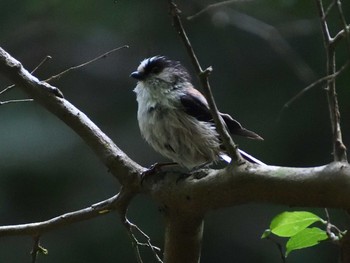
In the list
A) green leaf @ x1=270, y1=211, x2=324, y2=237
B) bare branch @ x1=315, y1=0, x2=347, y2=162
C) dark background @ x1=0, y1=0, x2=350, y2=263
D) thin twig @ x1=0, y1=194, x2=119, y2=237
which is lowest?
dark background @ x1=0, y1=0, x2=350, y2=263

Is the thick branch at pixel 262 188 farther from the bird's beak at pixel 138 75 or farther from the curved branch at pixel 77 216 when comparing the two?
the bird's beak at pixel 138 75

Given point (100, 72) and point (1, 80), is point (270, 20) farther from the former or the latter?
point (1, 80)

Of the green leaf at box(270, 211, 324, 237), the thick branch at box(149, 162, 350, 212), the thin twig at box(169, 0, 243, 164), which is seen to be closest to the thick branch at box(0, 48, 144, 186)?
the thick branch at box(149, 162, 350, 212)

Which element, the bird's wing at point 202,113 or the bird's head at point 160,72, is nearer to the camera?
the bird's wing at point 202,113

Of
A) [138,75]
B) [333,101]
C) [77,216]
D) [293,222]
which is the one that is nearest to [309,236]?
[293,222]

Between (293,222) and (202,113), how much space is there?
1.12 meters

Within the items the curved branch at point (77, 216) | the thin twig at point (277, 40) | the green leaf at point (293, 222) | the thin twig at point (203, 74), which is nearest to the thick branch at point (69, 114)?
the curved branch at point (77, 216)

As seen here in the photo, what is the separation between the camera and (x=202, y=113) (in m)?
3.16

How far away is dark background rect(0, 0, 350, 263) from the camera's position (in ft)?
17.7

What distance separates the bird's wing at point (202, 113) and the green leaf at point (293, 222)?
1.01m

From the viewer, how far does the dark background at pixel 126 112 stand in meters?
5.39

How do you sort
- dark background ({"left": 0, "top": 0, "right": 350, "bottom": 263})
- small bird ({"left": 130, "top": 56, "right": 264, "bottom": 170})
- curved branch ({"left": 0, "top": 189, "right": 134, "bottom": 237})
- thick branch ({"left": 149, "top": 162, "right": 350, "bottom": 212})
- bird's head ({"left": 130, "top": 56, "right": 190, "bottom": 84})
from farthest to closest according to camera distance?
dark background ({"left": 0, "top": 0, "right": 350, "bottom": 263}), bird's head ({"left": 130, "top": 56, "right": 190, "bottom": 84}), small bird ({"left": 130, "top": 56, "right": 264, "bottom": 170}), curved branch ({"left": 0, "top": 189, "right": 134, "bottom": 237}), thick branch ({"left": 149, "top": 162, "right": 350, "bottom": 212})

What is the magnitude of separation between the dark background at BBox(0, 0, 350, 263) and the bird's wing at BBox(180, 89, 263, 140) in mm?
1930

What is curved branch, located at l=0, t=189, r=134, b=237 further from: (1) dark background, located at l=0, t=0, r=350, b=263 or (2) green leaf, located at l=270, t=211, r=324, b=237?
(1) dark background, located at l=0, t=0, r=350, b=263
